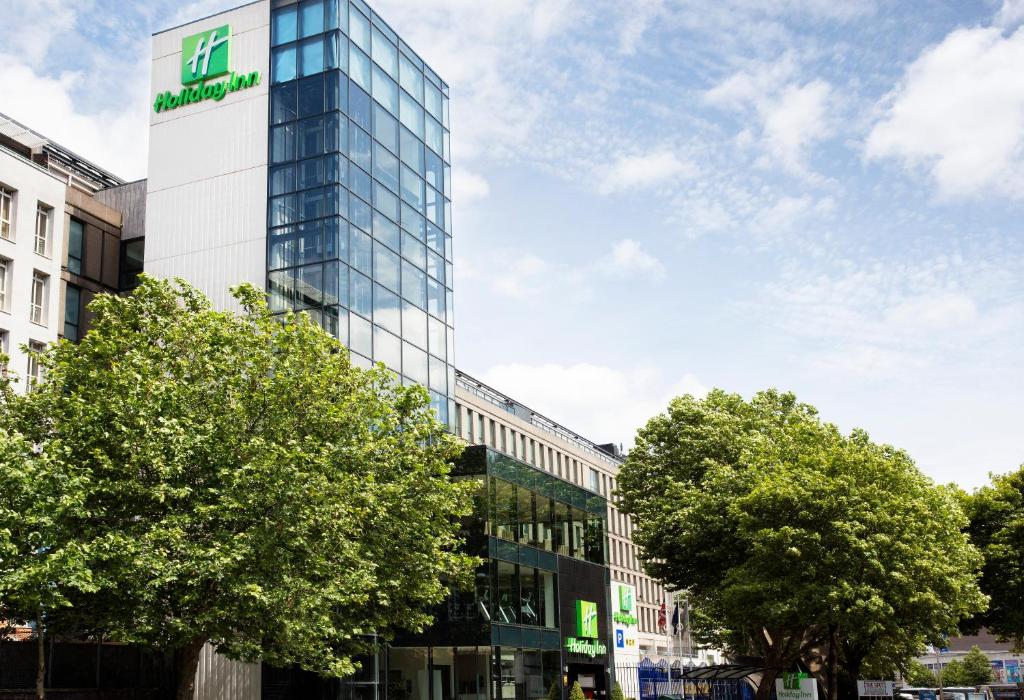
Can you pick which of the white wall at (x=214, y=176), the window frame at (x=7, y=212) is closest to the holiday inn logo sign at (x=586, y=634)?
the white wall at (x=214, y=176)

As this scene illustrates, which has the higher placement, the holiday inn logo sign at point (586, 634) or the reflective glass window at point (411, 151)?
the reflective glass window at point (411, 151)

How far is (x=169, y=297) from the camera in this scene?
34125 millimetres

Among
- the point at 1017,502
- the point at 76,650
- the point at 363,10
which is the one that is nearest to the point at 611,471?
the point at 1017,502

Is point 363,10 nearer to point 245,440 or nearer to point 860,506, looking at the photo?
point 245,440

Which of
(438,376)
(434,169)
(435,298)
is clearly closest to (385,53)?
(434,169)

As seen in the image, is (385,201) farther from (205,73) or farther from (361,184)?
(205,73)

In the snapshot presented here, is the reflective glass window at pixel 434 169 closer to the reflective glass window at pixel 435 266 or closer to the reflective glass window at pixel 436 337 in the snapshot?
the reflective glass window at pixel 435 266

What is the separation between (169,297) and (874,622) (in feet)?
93.4

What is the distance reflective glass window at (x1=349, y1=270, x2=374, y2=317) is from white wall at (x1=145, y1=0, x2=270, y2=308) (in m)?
3.84

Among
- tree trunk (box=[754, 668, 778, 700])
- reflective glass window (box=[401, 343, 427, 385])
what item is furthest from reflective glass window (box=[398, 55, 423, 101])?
tree trunk (box=[754, 668, 778, 700])

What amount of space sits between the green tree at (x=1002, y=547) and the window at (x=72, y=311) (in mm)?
45036

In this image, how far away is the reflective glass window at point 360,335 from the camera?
44.7 meters

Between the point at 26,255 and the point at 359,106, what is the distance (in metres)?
15.9

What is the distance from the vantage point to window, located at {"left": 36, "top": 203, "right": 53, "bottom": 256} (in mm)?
48219
